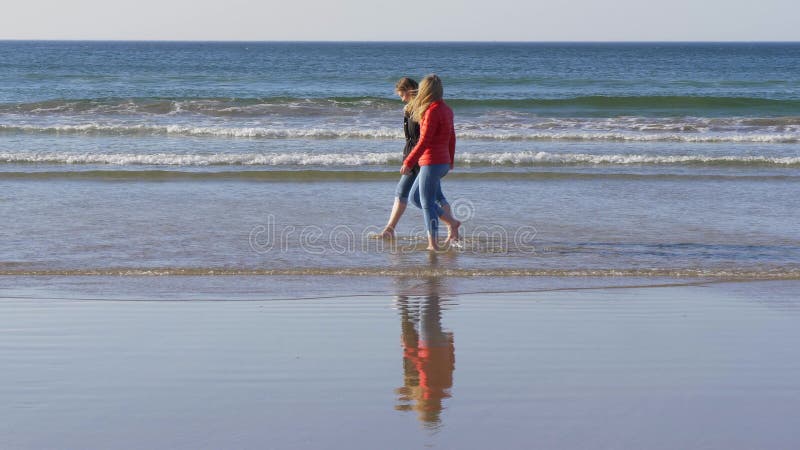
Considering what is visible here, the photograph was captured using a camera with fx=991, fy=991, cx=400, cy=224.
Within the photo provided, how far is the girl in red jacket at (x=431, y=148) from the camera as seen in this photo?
26.0ft

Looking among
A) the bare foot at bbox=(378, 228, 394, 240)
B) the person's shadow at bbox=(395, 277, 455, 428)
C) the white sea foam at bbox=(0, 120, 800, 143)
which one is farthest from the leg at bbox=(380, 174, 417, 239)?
the white sea foam at bbox=(0, 120, 800, 143)

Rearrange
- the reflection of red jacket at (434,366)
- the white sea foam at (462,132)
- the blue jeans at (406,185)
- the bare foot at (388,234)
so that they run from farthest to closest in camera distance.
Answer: the white sea foam at (462,132), the bare foot at (388,234), the blue jeans at (406,185), the reflection of red jacket at (434,366)

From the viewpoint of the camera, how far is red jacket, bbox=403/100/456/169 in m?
7.95

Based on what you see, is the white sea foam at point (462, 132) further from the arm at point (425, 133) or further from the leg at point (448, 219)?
the arm at point (425, 133)

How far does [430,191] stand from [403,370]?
343cm

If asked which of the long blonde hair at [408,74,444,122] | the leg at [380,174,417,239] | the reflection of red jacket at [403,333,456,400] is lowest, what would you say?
the reflection of red jacket at [403,333,456,400]

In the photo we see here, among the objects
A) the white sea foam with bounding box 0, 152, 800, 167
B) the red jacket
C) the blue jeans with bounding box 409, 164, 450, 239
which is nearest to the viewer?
the red jacket

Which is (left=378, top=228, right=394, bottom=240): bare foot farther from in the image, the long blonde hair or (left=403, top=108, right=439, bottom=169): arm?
the long blonde hair

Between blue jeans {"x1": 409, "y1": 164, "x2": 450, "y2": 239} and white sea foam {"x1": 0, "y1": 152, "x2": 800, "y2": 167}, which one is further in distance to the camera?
white sea foam {"x1": 0, "y1": 152, "x2": 800, "y2": 167}

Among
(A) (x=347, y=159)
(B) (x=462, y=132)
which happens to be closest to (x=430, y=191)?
(A) (x=347, y=159)

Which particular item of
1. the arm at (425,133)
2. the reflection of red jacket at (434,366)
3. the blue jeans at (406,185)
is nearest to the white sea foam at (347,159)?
the blue jeans at (406,185)

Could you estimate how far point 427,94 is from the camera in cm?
787

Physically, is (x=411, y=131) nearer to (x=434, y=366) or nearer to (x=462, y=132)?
(x=434, y=366)

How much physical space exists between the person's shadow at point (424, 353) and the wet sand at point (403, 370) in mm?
16
